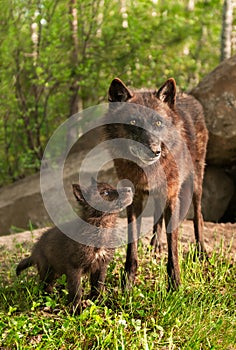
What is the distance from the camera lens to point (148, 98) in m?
4.89

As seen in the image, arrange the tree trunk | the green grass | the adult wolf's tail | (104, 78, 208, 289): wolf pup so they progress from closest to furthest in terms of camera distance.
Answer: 1. the green grass
2. (104, 78, 208, 289): wolf pup
3. the adult wolf's tail
4. the tree trunk

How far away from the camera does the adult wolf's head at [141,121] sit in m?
4.58

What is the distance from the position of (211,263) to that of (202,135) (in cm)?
166

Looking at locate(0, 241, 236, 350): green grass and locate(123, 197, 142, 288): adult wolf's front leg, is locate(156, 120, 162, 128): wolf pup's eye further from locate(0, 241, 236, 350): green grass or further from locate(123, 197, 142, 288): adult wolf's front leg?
locate(0, 241, 236, 350): green grass

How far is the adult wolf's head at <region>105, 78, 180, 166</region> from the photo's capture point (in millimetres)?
4578

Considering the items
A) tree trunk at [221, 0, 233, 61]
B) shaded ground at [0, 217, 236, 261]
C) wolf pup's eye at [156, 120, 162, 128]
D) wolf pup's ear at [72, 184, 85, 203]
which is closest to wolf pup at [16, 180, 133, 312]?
wolf pup's ear at [72, 184, 85, 203]

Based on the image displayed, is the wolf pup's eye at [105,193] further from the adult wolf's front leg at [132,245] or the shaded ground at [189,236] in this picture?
the shaded ground at [189,236]

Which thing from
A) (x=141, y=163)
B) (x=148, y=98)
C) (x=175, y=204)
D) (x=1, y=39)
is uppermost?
(x=1, y=39)

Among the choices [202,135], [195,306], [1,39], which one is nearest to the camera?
[195,306]

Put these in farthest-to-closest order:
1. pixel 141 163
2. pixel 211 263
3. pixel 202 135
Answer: pixel 202 135
pixel 211 263
pixel 141 163

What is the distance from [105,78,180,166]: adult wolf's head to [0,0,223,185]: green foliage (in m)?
4.31

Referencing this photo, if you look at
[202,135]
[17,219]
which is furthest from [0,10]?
[202,135]

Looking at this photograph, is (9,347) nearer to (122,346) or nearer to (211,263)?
(122,346)

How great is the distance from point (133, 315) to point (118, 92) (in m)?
2.07
